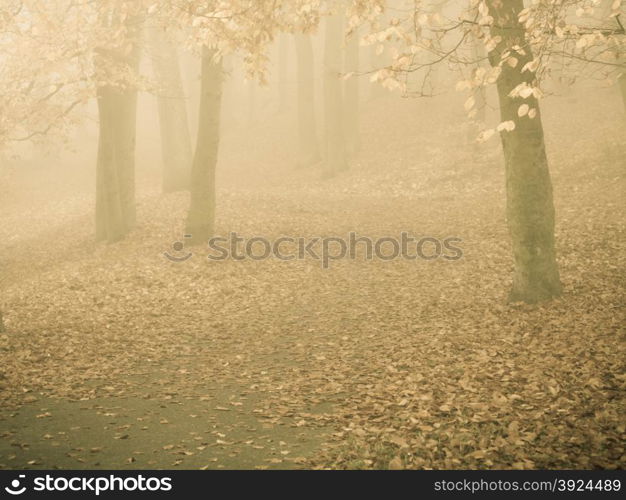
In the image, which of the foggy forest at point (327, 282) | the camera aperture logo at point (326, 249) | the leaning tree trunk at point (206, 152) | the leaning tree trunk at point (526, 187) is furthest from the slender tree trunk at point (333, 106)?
the leaning tree trunk at point (526, 187)

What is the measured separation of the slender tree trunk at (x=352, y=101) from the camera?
92.2 ft

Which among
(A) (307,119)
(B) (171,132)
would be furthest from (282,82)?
(B) (171,132)

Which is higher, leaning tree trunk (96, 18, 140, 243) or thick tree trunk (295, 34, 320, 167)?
thick tree trunk (295, 34, 320, 167)

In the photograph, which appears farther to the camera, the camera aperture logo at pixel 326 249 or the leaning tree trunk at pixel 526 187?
the camera aperture logo at pixel 326 249

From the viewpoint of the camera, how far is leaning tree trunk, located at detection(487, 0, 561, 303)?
8.66m

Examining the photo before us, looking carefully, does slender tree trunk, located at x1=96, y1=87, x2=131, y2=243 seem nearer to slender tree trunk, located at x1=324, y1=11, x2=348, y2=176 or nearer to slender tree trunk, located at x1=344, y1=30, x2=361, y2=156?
slender tree trunk, located at x1=324, y1=11, x2=348, y2=176

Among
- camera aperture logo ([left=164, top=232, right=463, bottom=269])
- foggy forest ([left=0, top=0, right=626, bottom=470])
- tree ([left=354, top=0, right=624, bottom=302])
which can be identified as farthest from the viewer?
camera aperture logo ([left=164, top=232, right=463, bottom=269])

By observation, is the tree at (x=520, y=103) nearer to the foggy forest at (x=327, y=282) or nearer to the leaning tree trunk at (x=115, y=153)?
the foggy forest at (x=327, y=282)

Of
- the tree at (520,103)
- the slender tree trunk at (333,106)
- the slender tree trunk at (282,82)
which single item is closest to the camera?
the tree at (520,103)
